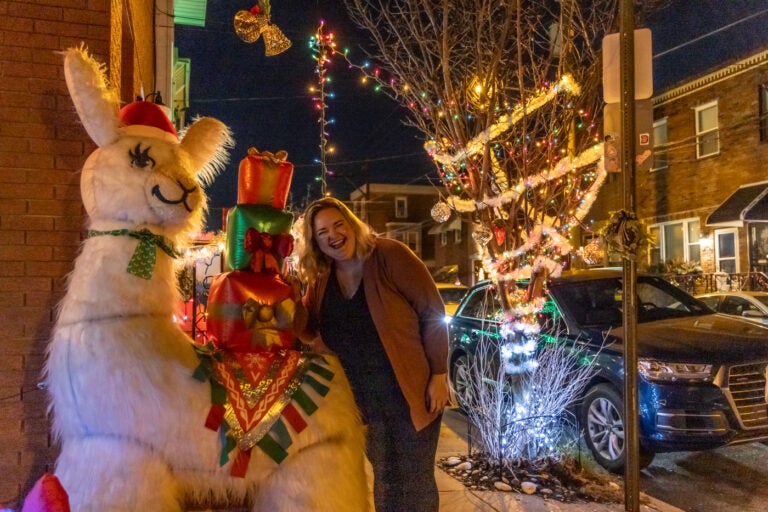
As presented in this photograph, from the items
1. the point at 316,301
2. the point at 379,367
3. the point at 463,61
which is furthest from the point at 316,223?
the point at 463,61

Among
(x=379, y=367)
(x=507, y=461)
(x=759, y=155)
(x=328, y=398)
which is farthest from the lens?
(x=759, y=155)

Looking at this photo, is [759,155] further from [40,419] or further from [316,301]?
[40,419]

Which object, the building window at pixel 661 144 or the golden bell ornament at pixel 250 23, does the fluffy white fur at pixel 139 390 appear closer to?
the golden bell ornament at pixel 250 23

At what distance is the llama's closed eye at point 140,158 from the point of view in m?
2.30

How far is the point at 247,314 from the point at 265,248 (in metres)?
0.31

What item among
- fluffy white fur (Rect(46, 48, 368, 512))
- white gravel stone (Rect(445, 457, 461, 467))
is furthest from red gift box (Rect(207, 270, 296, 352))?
white gravel stone (Rect(445, 457, 461, 467))

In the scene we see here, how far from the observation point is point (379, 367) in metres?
2.79

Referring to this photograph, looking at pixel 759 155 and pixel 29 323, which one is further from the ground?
pixel 759 155

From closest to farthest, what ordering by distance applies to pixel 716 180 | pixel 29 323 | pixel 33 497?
pixel 33 497, pixel 29 323, pixel 716 180

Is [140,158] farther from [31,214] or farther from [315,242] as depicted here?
[31,214]

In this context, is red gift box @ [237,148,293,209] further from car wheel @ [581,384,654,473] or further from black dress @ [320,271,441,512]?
car wheel @ [581,384,654,473]

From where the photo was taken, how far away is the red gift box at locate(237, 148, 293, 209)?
2.65m

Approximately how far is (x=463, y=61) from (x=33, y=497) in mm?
5217

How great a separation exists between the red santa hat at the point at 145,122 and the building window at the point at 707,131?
15.2 m
